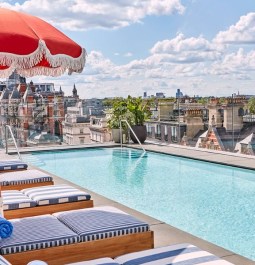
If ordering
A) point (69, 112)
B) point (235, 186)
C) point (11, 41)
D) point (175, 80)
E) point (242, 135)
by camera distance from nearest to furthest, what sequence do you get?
point (11, 41) < point (235, 186) < point (242, 135) < point (69, 112) < point (175, 80)

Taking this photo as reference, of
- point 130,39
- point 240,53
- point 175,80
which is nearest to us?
point 240,53

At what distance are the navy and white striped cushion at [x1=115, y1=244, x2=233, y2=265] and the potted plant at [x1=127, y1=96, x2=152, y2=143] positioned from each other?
9.81m

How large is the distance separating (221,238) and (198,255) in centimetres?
222

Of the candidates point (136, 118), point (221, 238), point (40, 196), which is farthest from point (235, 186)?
point (136, 118)

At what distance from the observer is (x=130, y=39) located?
22.5 m

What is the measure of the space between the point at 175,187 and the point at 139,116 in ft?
17.8

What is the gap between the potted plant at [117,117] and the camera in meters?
13.0

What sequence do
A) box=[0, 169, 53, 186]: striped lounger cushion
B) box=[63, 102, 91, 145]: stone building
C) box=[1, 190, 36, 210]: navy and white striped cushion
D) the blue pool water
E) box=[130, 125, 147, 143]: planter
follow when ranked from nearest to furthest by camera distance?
box=[1, 190, 36, 210]: navy and white striped cushion
the blue pool water
box=[0, 169, 53, 186]: striped lounger cushion
box=[63, 102, 91, 145]: stone building
box=[130, 125, 147, 143]: planter

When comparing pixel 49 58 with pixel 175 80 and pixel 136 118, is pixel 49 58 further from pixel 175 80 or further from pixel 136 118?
pixel 175 80

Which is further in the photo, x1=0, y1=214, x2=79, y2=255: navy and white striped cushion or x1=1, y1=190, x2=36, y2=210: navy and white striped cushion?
x1=1, y1=190, x2=36, y2=210: navy and white striped cushion

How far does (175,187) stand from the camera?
25.5 feet

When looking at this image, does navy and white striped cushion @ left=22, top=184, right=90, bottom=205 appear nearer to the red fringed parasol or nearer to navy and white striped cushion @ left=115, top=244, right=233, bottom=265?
the red fringed parasol

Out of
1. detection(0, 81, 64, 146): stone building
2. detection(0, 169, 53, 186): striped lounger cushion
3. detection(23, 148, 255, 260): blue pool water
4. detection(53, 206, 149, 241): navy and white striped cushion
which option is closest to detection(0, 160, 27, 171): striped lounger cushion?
detection(0, 169, 53, 186): striped lounger cushion

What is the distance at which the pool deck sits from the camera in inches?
149
